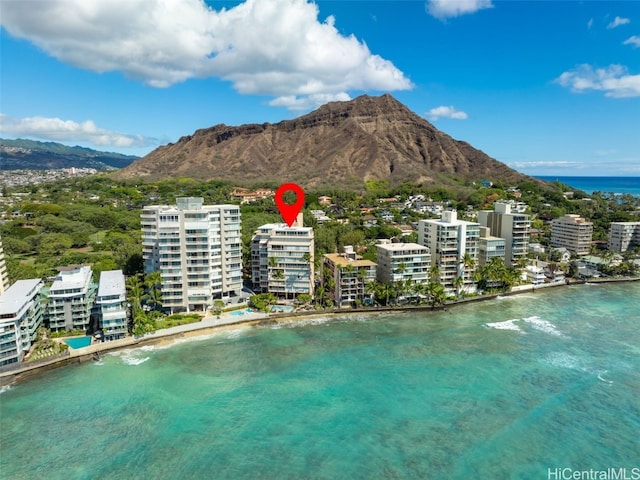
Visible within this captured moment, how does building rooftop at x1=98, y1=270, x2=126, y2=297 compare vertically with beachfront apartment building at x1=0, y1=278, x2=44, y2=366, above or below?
above

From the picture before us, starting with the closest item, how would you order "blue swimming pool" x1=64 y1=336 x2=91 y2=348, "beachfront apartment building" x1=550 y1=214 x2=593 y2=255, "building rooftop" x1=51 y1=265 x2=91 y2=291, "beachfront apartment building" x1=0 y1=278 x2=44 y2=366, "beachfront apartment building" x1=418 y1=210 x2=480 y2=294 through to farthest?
"beachfront apartment building" x1=0 y1=278 x2=44 y2=366 → "blue swimming pool" x1=64 y1=336 x2=91 y2=348 → "building rooftop" x1=51 y1=265 x2=91 y2=291 → "beachfront apartment building" x1=418 y1=210 x2=480 y2=294 → "beachfront apartment building" x1=550 y1=214 x2=593 y2=255

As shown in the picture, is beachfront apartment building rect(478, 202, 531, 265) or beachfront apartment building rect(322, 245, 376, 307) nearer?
beachfront apartment building rect(322, 245, 376, 307)

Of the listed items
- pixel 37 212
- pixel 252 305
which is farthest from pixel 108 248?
pixel 252 305

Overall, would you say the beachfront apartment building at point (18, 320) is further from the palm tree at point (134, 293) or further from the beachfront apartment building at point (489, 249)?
the beachfront apartment building at point (489, 249)

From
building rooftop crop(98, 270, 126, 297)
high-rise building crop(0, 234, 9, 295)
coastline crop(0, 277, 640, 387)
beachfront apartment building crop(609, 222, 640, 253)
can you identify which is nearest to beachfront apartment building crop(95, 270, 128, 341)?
building rooftop crop(98, 270, 126, 297)

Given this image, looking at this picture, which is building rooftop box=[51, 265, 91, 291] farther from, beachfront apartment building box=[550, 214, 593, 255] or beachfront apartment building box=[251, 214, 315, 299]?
beachfront apartment building box=[550, 214, 593, 255]

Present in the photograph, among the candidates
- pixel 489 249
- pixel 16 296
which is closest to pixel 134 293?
pixel 16 296
